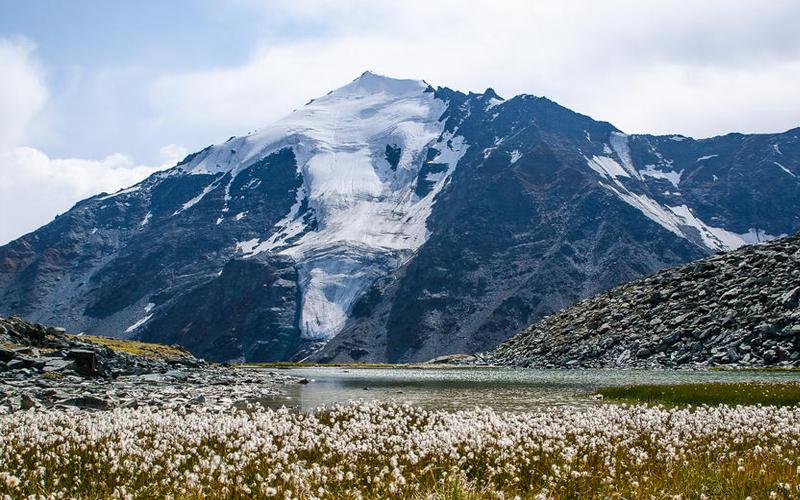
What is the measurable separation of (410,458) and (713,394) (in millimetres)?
23640

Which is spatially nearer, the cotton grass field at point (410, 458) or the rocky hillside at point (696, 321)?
the cotton grass field at point (410, 458)

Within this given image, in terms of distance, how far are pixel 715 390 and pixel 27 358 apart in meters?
42.5

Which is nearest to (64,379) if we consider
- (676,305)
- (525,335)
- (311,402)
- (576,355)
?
(311,402)

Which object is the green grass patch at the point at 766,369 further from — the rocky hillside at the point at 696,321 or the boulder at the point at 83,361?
the boulder at the point at 83,361

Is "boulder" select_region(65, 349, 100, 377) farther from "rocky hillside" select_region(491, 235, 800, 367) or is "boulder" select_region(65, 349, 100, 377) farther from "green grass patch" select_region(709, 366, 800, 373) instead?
"rocky hillside" select_region(491, 235, 800, 367)

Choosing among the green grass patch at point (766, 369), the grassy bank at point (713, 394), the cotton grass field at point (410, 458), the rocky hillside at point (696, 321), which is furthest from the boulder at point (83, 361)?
the rocky hillside at point (696, 321)

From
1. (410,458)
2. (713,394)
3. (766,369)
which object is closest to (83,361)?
(410,458)

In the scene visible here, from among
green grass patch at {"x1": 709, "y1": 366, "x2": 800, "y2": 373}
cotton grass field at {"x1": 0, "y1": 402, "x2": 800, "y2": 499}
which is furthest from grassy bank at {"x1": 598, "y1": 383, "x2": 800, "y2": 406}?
green grass patch at {"x1": 709, "y1": 366, "x2": 800, "y2": 373}

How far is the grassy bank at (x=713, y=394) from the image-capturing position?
27.6 meters

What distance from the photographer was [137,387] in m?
40.1

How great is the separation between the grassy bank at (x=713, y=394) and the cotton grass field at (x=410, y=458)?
854 cm

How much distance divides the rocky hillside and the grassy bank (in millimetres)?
35768

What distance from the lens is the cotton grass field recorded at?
1082 cm

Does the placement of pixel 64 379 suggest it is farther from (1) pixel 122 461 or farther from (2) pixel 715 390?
(2) pixel 715 390
